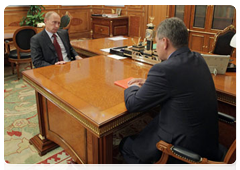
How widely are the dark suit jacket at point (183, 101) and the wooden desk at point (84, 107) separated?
17cm

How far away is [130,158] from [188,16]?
3.69 meters

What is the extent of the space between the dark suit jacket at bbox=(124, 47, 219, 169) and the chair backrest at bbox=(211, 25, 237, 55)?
1651 millimetres

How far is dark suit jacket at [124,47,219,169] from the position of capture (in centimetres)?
110

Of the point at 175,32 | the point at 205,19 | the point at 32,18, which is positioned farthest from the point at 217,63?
the point at 32,18

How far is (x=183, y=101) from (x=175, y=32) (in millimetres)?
364

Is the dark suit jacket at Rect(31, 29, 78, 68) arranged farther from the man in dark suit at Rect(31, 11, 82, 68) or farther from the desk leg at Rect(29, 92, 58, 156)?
the desk leg at Rect(29, 92, 58, 156)

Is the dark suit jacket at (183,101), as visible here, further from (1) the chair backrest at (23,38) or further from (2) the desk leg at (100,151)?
(1) the chair backrest at (23,38)

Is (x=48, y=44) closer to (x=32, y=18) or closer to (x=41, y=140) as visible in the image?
(x=41, y=140)

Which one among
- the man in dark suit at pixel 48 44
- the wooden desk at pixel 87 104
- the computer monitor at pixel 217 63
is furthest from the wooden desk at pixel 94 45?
the computer monitor at pixel 217 63

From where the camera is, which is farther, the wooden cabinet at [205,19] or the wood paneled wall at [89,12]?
the wood paneled wall at [89,12]

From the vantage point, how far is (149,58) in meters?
2.13

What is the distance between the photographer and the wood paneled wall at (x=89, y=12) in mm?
5324
